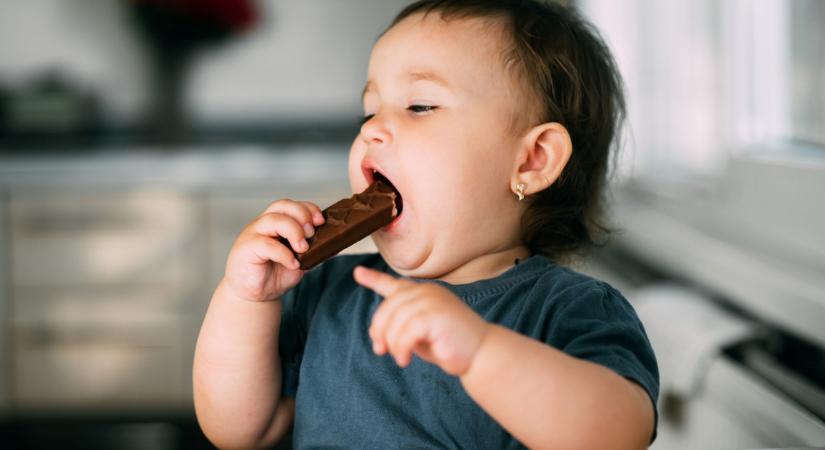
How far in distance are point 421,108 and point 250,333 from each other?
0.26m

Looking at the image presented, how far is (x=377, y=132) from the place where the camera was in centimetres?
85

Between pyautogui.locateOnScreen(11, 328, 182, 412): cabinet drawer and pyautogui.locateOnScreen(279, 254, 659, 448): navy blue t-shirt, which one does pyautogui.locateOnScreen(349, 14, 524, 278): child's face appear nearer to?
pyautogui.locateOnScreen(279, 254, 659, 448): navy blue t-shirt

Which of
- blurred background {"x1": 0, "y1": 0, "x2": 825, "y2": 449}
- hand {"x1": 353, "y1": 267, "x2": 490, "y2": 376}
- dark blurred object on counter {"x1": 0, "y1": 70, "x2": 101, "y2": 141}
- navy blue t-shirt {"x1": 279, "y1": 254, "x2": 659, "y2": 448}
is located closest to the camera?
hand {"x1": 353, "y1": 267, "x2": 490, "y2": 376}

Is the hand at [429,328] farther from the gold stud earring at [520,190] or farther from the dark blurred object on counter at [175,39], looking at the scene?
the dark blurred object on counter at [175,39]

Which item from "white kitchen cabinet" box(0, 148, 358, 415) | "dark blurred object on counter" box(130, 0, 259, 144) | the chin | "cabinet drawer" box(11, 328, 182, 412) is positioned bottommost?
"cabinet drawer" box(11, 328, 182, 412)

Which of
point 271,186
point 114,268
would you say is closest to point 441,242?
point 271,186

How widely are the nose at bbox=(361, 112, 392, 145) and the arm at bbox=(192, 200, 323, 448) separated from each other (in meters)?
0.08

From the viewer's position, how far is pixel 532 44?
0.89 metres

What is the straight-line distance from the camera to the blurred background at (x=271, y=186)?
1416mm

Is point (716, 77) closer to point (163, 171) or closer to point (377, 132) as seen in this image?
point (377, 132)

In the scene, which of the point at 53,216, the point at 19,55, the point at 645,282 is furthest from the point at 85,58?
the point at 645,282

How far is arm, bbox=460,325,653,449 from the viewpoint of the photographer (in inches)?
25.4

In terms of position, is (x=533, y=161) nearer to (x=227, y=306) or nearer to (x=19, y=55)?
(x=227, y=306)

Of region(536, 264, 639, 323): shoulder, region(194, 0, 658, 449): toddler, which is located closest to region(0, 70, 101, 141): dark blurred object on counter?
region(194, 0, 658, 449): toddler
